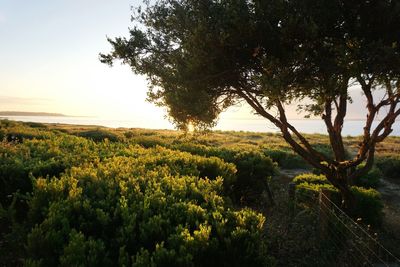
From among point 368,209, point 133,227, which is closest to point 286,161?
point 368,209

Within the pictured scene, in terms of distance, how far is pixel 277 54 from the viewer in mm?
8961

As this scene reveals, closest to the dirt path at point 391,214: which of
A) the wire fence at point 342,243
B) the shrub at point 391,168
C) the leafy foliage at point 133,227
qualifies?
the wire fence at point 342,243

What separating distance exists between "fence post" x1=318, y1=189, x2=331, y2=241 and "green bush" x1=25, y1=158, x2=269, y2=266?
4072 mm

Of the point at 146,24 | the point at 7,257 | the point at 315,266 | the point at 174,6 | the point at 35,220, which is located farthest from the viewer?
the point at 146,24

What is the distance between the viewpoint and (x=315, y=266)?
25.5 ft

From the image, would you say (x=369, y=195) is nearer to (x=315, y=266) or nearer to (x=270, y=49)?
(x=315, y=266)

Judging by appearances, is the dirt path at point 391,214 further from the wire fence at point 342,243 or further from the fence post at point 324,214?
the fence post at point 324,214

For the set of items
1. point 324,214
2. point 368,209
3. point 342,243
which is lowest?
point 342,243

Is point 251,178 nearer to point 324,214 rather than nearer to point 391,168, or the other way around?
point 324,214

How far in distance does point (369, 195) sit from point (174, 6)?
26.6 ft

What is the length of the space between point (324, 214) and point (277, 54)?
4.25 metres

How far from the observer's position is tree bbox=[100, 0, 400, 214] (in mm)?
8234

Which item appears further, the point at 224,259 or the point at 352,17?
the point at 352,17

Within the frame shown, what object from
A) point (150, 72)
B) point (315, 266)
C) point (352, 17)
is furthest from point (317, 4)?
point (315, 266)
